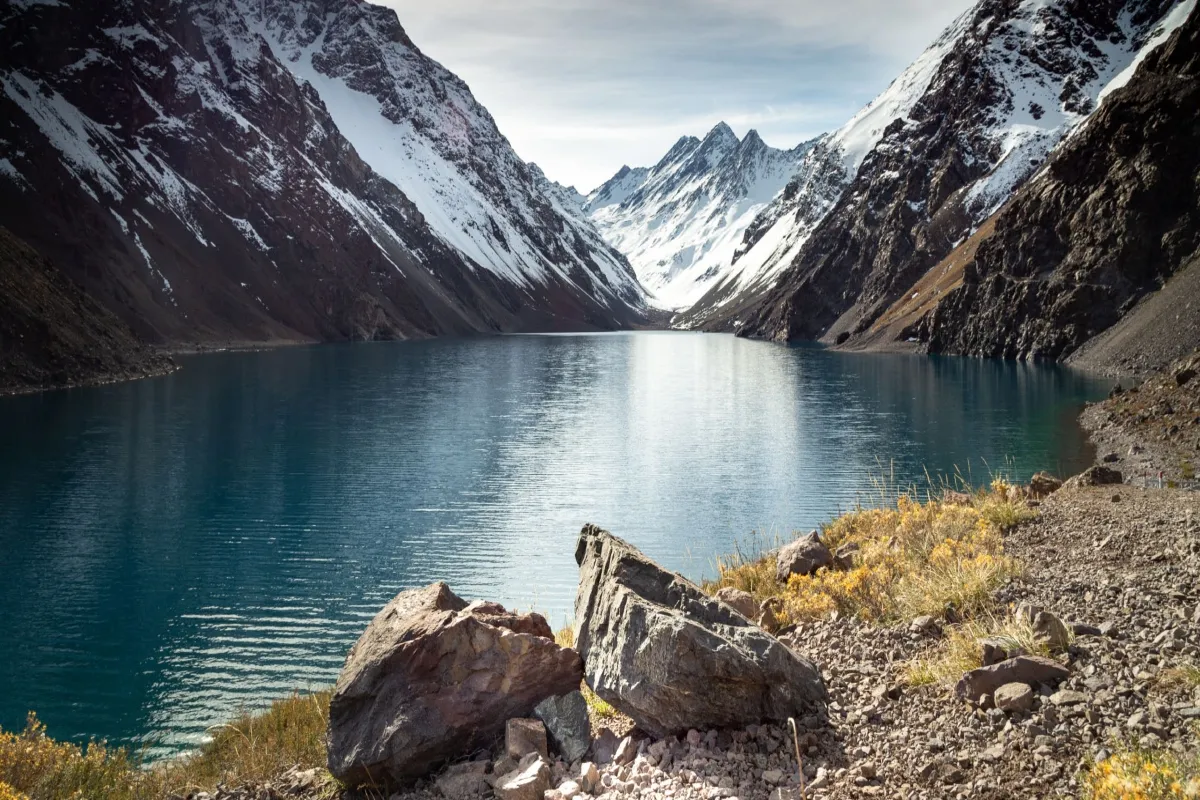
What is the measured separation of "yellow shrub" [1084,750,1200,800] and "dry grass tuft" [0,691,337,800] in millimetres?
7681

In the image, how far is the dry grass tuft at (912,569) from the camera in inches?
412

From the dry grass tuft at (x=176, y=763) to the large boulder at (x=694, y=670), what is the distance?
144 inches

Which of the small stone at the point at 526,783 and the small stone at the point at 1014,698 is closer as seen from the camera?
the small stone at the point at 1014,698

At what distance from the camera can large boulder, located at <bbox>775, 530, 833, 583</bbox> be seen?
1461 centimetres

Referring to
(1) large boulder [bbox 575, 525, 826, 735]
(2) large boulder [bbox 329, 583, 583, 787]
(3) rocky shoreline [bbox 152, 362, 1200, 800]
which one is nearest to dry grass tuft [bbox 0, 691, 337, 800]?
(3) rocky shoreline [bbox 152, 362, 1200, 800]

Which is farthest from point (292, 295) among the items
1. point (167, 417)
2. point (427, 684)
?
point (427, 684)

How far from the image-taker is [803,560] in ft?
48.4

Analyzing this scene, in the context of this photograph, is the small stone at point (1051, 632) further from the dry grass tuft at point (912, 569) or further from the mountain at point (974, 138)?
the mountain at point (974, 138)

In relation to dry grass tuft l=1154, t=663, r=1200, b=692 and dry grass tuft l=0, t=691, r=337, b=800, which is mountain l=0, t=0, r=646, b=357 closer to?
dry grass tuft l=0, t=691, r=337, b=800

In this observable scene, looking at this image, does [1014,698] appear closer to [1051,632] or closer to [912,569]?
[1051,632]

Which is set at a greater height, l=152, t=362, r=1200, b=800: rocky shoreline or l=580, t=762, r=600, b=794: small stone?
l=152, t=362, r=1200, b=800: rocky shoreline

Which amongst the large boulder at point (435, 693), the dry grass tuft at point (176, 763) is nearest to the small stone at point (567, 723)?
the large boulder at point (435, 693)

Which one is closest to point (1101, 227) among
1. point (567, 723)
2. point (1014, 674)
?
point (1014, 674)

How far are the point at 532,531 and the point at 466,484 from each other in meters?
8.40
